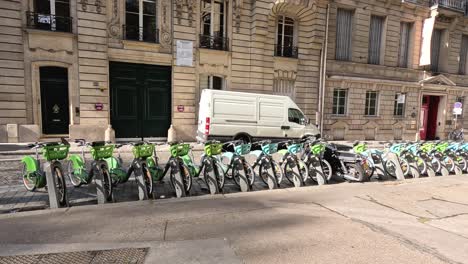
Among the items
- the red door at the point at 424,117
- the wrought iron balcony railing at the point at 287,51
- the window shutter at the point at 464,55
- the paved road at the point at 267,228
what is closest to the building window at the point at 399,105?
the red door at the point at 424,117

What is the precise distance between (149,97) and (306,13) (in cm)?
954

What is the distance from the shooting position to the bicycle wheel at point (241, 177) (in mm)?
6051

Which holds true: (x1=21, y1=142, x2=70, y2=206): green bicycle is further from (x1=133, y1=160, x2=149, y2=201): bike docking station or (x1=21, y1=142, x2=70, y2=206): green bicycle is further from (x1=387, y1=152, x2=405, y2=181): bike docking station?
(x1=387, y1=152, x2=405, y2=181): bike docking station

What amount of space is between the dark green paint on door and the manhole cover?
10.1m

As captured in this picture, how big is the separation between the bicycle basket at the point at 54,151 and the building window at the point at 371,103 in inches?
678

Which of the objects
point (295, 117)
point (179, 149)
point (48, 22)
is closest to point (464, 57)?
point (295, 117)

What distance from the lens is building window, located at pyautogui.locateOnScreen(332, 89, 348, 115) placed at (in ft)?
55.9

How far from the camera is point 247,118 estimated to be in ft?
36.3

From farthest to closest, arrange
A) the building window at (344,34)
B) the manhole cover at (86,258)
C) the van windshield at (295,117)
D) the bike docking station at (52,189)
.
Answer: the building window at (344,34) → the van windshield at (295,117) → the bike docking station at (52,189) → the manhole cover at (86,258)

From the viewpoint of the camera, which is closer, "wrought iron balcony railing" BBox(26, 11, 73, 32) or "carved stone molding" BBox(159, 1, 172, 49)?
"wrought iron balcony railing" BBox(26, 11, 73, 32)

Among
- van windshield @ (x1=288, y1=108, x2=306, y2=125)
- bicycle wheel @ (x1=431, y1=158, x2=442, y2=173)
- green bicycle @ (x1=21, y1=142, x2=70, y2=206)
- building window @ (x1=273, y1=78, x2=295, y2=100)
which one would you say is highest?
building window @ (x1=273, y1=78, x2=295, y2=100)

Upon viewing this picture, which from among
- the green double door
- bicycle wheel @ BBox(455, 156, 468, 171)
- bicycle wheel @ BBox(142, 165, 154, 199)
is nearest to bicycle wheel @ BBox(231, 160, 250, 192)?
bicycle wheel @ BBox(142, 165, 154, 199)

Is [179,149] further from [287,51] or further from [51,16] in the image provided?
[287,51]

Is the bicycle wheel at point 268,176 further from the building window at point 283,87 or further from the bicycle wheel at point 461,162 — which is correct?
the building window at point 283,87
